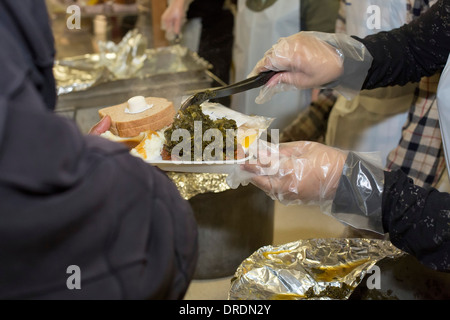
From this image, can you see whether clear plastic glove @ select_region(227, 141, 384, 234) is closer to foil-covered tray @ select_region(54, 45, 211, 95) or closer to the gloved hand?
the gloved hand

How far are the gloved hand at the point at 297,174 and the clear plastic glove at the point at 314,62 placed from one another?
0.25 meters

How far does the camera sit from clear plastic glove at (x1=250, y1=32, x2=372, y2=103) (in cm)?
97

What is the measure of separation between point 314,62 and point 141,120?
0.38 metres

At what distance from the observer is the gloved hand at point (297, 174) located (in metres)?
0.77

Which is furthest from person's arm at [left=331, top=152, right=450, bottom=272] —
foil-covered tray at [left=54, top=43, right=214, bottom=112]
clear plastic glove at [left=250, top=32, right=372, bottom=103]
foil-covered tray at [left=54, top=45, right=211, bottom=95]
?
foil-covered tray at [left=54, top=45, right=211, bottom=95]

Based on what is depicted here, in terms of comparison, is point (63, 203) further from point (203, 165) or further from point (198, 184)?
point (198, 184)

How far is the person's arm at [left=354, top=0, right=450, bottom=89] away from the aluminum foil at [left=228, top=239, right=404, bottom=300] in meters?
0.39

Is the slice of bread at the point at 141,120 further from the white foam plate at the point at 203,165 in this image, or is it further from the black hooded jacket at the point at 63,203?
the black hooded jacket at the point at 63,203

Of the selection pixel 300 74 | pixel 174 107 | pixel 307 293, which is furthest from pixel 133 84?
pixel 307 293

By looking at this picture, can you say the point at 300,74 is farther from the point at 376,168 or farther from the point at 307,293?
the point at 307,293

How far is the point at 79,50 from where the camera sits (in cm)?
237

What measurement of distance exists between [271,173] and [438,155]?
21.8 inches

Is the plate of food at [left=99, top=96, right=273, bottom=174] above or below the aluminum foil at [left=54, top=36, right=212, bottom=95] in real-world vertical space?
above

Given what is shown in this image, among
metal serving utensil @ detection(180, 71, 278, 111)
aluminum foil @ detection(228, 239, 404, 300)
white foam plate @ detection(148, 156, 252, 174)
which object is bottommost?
aluminum foil @ detection(228, 239, 404, 300)
